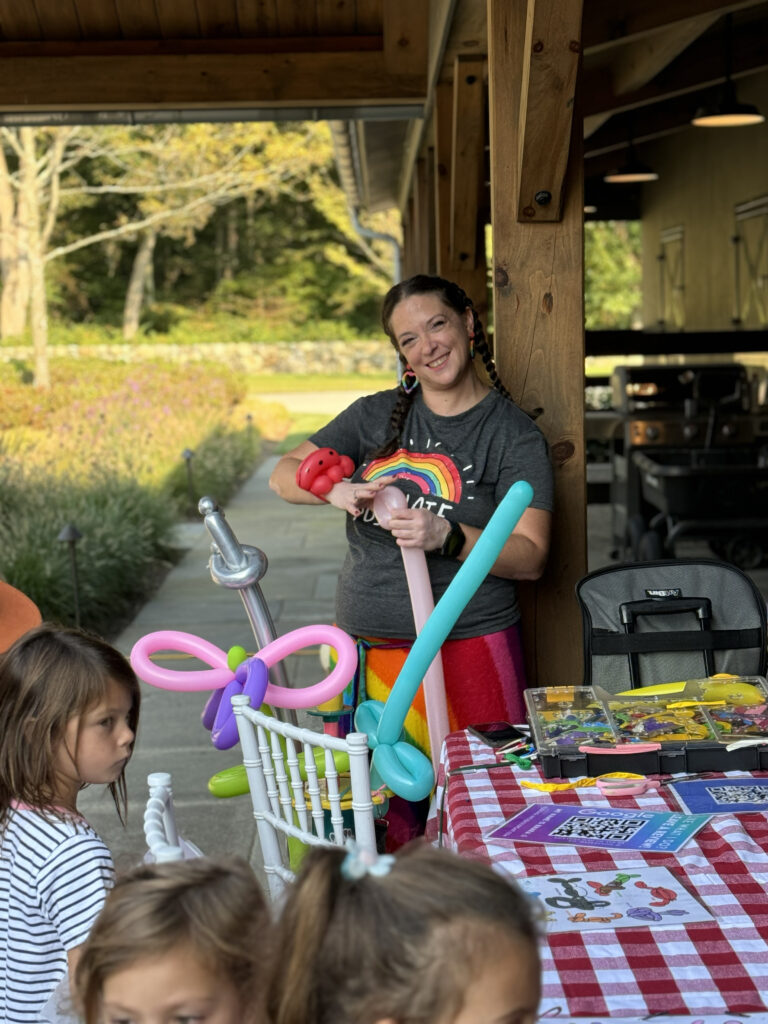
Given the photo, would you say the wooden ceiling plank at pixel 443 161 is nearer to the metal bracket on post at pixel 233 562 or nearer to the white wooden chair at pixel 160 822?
the metal bracket on post at pixel 233 562

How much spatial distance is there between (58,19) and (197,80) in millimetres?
623

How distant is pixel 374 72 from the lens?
19.3 feet

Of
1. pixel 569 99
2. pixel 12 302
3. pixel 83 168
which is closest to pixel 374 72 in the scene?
pixel 569 99

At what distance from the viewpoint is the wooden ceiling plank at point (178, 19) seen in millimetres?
5570

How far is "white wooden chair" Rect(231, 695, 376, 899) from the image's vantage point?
2.02 metres

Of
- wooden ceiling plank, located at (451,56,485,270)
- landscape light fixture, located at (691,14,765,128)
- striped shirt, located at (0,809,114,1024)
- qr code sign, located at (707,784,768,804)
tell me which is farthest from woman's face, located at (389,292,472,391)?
landscape light fixture, located at (691,14,765,128)

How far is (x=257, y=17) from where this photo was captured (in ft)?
18.7

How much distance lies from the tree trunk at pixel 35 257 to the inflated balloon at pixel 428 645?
16.4 meters

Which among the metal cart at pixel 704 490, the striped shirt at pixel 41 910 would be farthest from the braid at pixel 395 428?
the metal cart at pixel 704 490

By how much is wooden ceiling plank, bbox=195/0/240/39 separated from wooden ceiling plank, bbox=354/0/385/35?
0.52 m

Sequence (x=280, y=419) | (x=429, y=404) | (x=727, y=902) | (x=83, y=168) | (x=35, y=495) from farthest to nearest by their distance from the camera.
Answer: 1. (x=83, y=168)
2. (x=280, y=419)
3. (x=35, y=495)
4. (x=429, y=404)
5. (x=727, y=902)

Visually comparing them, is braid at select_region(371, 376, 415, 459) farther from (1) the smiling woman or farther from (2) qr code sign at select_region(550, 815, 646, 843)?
(2) qr code sign at select_region(550, 815, 646, 843)

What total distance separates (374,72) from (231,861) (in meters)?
5.05

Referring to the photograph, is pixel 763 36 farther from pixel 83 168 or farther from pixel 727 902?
pixel 83 168
